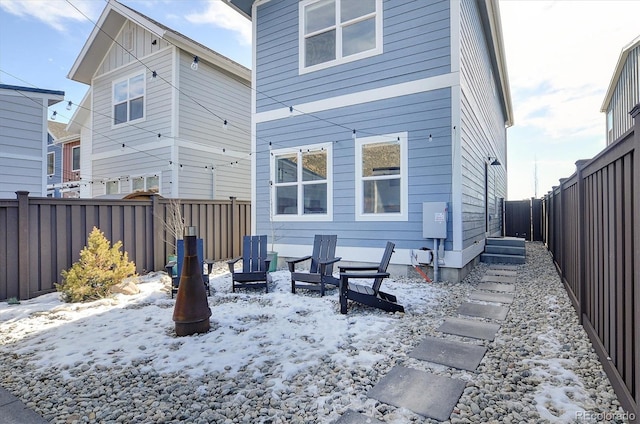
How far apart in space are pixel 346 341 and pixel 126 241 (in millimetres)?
5000

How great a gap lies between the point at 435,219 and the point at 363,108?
250cm

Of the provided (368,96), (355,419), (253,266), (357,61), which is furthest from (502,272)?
(355,419)

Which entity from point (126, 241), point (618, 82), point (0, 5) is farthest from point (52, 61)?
point (618, 82)

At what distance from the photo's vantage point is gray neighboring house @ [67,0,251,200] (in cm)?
949

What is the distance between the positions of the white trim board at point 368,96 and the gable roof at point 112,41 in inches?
145

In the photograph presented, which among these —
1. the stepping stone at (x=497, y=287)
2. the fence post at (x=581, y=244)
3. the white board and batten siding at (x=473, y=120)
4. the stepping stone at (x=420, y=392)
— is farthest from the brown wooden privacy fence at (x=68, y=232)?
the fence post at (x=581, y=244)

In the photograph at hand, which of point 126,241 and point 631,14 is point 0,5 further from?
point 631,14

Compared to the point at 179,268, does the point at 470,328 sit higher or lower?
lower

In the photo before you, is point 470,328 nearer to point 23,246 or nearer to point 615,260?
point 615,260

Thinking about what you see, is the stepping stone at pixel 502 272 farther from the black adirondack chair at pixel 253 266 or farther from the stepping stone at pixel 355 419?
the stepping stone at pixel 355 419

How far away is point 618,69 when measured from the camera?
11.4 metres

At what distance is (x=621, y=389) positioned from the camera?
2.08 meters

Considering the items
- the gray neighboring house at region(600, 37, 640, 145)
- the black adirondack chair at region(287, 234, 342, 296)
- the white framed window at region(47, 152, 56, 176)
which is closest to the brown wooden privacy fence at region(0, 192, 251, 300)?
the black adirondack chair at region(287, 234, 342, 296)

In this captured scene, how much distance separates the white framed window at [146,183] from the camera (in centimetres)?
987
